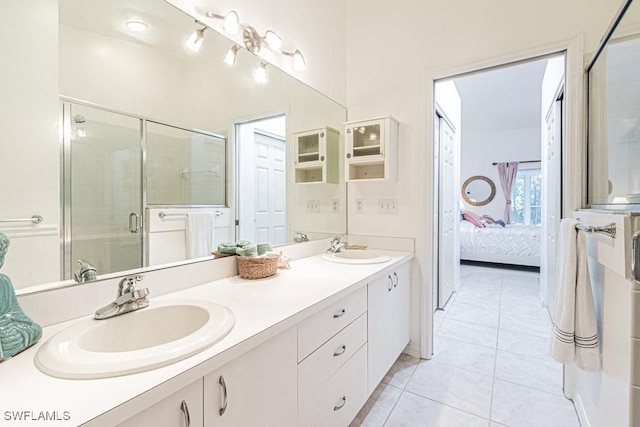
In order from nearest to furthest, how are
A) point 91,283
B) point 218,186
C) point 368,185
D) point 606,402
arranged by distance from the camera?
point 91,283 → point 606,402 → point 218,186 → point 368,185

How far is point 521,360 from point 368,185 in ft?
5.53

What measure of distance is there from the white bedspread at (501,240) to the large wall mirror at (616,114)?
3.63 meters

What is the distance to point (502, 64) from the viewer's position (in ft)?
6.22

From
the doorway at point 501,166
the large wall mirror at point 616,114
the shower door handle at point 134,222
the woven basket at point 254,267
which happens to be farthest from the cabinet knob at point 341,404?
the doorway at point 501,166

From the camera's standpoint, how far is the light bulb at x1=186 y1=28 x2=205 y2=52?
135 centimetres

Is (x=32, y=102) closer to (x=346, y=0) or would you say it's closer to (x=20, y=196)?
(x=20, y=196)

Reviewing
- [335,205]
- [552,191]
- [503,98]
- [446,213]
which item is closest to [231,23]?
[335,205]

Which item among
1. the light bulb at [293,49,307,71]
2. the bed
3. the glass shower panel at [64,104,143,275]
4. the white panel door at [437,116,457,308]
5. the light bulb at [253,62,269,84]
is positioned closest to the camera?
the glass shower panel at [64,104,143,275]

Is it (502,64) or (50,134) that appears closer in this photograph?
(50,134)

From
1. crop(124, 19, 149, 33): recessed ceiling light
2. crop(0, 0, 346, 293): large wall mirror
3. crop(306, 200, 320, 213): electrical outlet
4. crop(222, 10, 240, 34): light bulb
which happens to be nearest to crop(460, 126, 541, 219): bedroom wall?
crop(306, 200, 320, 213): electrical outlet

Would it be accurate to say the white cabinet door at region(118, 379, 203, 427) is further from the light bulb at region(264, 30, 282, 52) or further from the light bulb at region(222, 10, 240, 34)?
the light bulb at region(264, 30, 282, 52)

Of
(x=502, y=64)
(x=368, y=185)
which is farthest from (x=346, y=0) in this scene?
(x=368, y=185)

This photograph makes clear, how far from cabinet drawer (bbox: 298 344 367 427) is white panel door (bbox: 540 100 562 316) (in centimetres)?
187

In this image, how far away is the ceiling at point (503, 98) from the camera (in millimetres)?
3768
